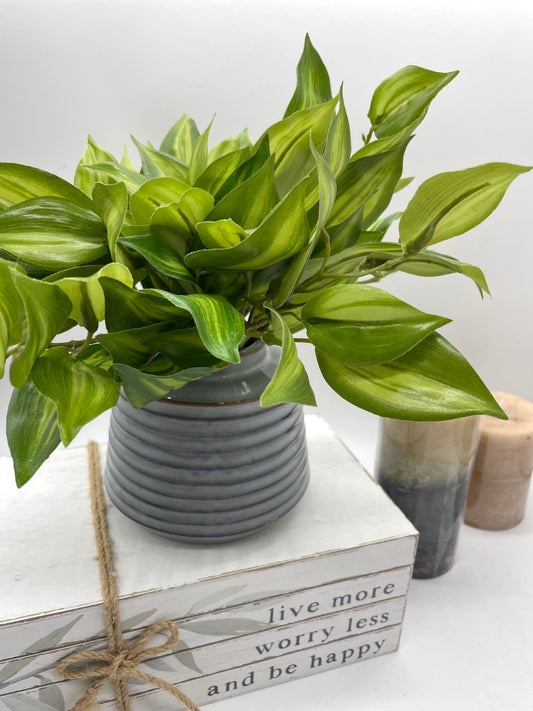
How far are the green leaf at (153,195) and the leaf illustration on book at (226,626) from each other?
34 cm

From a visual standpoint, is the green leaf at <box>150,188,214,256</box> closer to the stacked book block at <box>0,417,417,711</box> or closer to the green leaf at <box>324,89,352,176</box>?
the green leaf at <box>324,89,352,176</box>

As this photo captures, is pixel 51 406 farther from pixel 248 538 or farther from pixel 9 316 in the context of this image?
pixel 248 538

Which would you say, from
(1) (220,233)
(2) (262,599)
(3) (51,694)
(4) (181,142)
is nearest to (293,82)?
(4) (181,142)

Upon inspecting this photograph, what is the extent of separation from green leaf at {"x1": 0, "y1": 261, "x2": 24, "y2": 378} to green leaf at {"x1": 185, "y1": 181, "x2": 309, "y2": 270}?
11cm

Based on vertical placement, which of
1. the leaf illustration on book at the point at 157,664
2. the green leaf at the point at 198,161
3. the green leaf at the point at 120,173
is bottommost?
the leaf illustration on book at the point at 157,664

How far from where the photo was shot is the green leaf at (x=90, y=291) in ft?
1.38

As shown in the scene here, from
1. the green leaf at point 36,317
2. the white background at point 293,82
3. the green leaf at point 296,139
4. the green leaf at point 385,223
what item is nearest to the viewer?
the green leaf at point 36,317

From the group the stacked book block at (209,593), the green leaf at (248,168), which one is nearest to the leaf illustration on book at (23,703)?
the stacked book block at (209,593)

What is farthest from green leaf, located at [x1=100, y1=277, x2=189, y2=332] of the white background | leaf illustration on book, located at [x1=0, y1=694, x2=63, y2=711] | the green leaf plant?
the white background

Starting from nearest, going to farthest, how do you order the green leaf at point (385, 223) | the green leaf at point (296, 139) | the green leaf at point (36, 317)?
1. the green leaf at point (36, 317)
2. the green leaf at point (296, 139)
3. the green leaf at point (385, 223)

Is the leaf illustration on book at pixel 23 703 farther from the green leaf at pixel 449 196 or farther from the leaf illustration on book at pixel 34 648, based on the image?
the green leaf at pixel 449 196

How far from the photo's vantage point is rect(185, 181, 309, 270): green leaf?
42cm

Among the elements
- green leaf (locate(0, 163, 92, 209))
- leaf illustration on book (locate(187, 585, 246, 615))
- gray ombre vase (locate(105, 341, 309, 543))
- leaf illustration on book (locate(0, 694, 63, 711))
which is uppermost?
green leaf (locate(0, 163, 92, 209))

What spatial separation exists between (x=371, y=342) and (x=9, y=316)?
0.23 m
